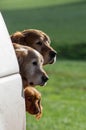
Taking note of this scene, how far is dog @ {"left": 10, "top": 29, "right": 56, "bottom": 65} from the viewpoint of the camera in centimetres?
403

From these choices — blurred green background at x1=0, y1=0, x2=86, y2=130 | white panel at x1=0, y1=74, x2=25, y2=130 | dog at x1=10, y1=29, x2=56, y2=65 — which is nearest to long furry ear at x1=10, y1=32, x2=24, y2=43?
dog at x1=10, y1=29, x2=56, y2=65

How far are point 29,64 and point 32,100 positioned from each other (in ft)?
0.84

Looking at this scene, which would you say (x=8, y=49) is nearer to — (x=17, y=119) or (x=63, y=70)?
(x=17, y=119)

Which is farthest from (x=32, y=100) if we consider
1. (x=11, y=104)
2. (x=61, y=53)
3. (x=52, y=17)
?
(x=52, y=17)

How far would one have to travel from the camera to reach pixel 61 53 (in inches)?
1244

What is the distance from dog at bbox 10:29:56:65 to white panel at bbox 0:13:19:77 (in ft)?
4.23

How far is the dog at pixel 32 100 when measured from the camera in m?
3.29

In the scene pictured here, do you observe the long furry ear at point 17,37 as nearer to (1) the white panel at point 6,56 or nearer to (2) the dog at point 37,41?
(2) the dog at point 37,41

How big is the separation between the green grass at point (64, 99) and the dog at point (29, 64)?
8194 millimetres

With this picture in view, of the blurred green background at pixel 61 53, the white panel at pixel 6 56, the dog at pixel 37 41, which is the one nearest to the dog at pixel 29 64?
the white panel at pixel 6 56

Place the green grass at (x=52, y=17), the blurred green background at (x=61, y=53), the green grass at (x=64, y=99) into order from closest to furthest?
the green grass at (x=64, y=99) < the blurred green background at (x=61, y=53) < the green grass at (x=52, y=17)

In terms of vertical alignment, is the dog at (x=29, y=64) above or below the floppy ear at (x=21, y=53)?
below

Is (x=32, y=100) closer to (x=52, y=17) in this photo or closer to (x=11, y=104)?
(x=11, y=104)

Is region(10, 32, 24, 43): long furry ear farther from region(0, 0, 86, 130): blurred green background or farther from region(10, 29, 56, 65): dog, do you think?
region(0, 0, 86, 130): blurred green background
